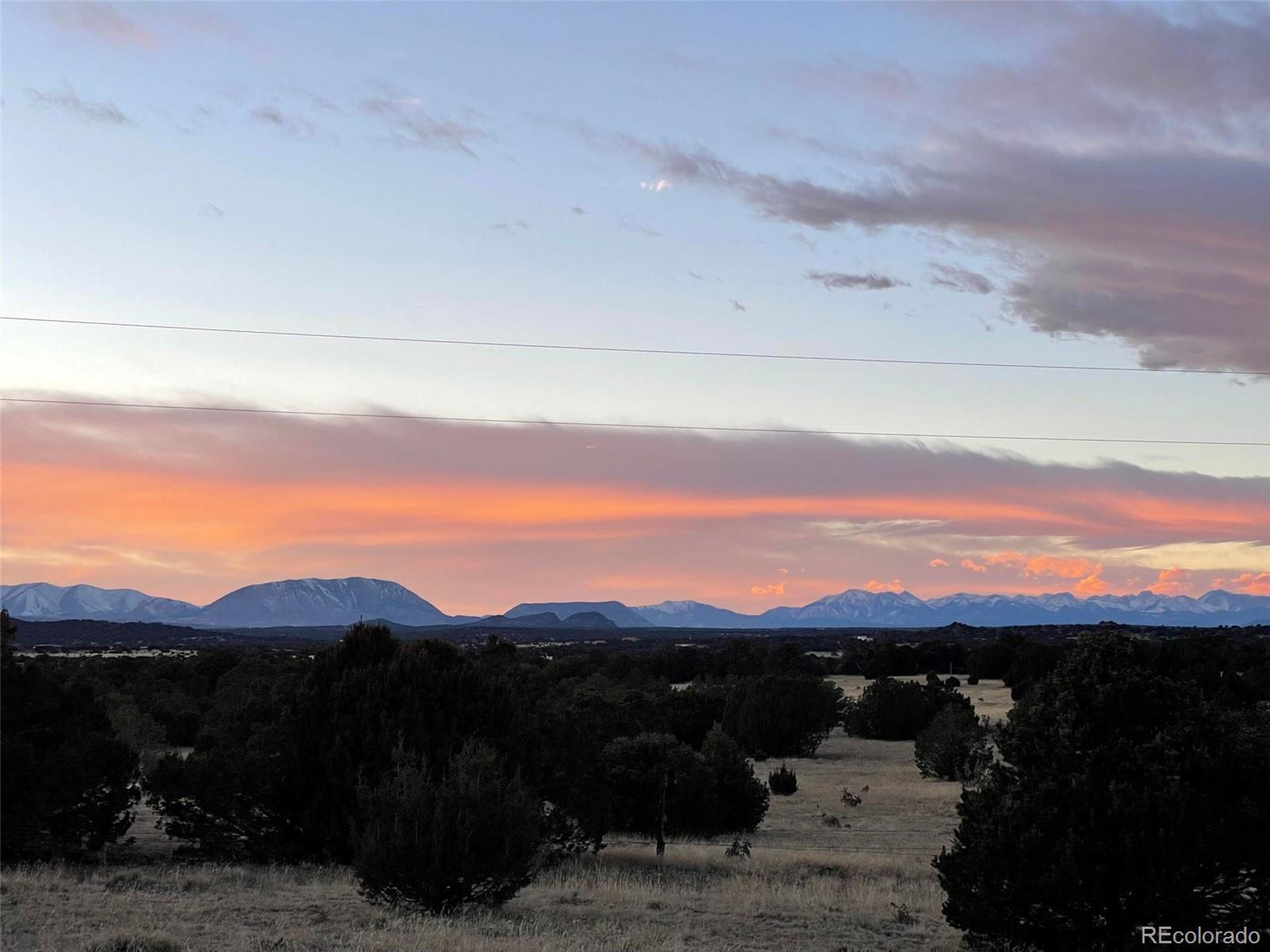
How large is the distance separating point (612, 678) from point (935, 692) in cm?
2183

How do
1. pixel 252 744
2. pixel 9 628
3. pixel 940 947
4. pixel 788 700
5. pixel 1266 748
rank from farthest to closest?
pixel 788 700 < pixel 252 744 < pixel 9 628 < pixel 940 947 < pixel 1266 748

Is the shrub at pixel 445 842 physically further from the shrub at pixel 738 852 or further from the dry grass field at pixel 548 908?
the shrub at pixel 738 852

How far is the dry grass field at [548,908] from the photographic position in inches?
558

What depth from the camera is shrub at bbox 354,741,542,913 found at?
1642 centimetres

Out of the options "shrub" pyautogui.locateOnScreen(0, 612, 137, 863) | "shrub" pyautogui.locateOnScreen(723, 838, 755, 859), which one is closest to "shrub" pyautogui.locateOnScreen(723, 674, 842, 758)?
"shrub" pyautogui.locateOnScreen(723, 838, 755, 859)

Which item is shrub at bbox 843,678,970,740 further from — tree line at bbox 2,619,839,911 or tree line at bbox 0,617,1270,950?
tree line at bbox 2,619,839,911

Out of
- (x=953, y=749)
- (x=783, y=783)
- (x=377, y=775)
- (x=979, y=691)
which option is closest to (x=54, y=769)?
Answer: (x=377, y=775)

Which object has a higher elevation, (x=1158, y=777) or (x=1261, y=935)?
(x=1158, y=777)

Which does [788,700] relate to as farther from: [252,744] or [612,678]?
[252,744]

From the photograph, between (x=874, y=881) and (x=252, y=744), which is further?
(x=252, y=744)

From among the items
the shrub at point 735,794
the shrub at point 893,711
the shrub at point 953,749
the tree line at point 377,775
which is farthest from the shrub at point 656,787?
the shrub at point 893,711

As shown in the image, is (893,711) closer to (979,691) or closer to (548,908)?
(979,691)

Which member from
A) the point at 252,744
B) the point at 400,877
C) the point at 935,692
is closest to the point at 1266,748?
the point at 400,877

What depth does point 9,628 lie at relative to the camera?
70.7ft
